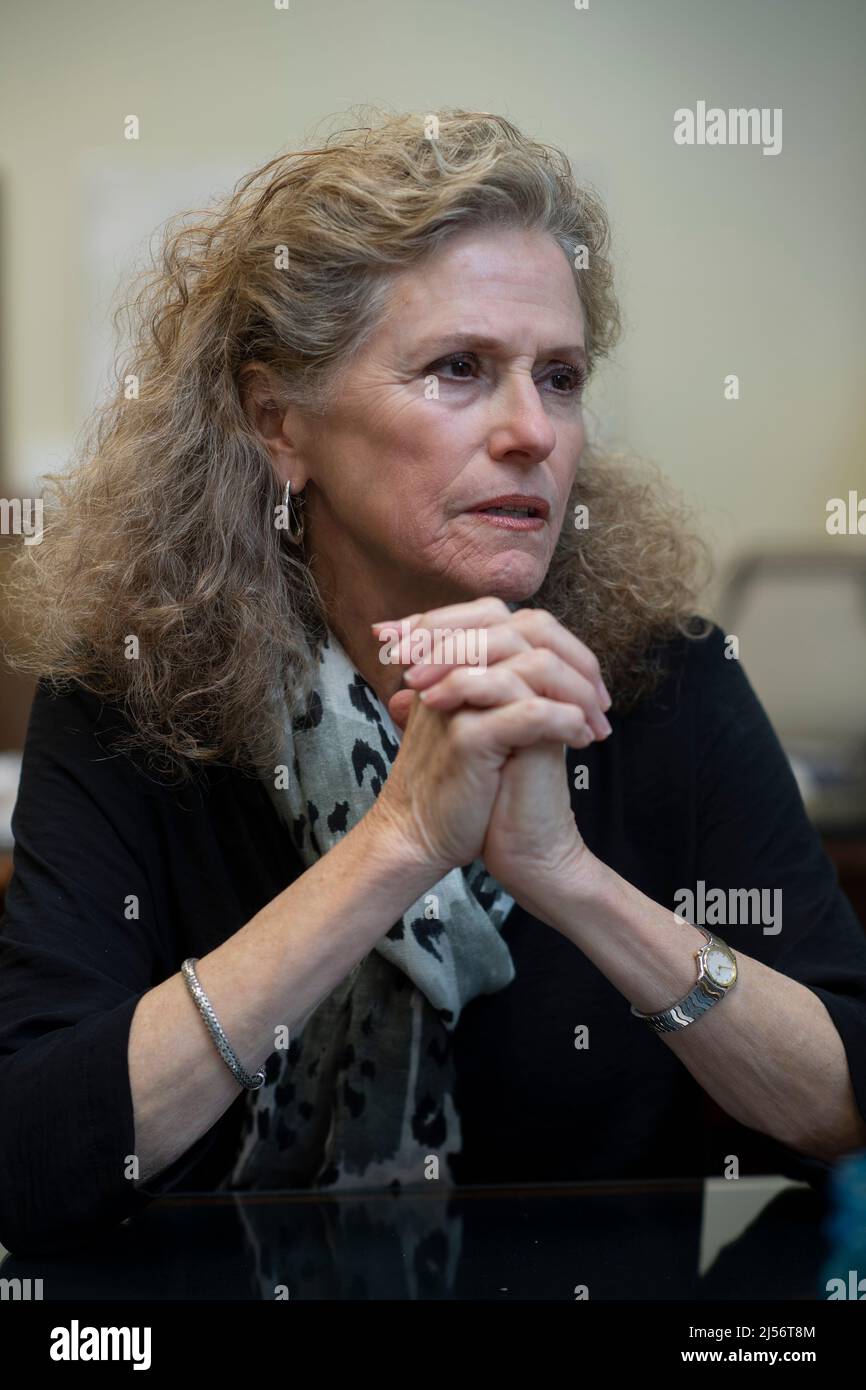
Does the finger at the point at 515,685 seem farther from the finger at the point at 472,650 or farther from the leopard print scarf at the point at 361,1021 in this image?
the leopard print scarf at the point at 361,1021

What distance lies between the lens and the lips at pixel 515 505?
116 centimetres

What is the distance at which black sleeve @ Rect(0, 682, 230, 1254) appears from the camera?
983 mm

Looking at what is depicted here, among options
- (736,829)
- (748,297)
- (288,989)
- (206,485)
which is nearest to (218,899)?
(288,989)

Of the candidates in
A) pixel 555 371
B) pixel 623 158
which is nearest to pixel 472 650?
pixel 555 371

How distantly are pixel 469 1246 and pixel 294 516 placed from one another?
2.34 feet

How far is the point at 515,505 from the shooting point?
1.17m

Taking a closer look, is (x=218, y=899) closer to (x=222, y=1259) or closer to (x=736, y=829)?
(x=222, y=1259)

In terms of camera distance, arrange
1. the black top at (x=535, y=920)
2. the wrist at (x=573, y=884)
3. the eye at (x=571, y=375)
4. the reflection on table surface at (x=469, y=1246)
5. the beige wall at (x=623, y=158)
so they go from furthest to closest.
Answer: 1. the beige wall at (x=623, y=158)
2. the eye at (x=571, y=375)
3. the black top at (x=535, y=920)
4. the wrist at (x=573, y=884)
5. the reflection on table surface at (x=469, y=1246)

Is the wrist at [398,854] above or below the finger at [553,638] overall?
below

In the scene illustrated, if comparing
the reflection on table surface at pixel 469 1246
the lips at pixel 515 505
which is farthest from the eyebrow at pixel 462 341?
the reflection on table surface at pixel 469 1246

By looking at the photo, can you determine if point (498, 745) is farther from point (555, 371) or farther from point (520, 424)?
point (555, 371)

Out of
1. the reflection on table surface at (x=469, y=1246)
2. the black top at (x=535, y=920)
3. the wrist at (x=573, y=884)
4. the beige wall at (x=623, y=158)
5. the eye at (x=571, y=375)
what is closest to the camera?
the reflection on table surface at (x=469, y=1246)

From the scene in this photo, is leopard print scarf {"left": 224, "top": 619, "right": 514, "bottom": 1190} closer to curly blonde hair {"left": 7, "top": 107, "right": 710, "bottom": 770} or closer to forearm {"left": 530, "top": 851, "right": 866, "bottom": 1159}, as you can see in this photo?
curly blonde hair {"left": 7, "top": 107, "right": 710, "bottom": 770}

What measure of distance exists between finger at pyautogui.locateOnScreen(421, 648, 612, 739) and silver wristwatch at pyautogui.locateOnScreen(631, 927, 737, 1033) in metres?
0.22
